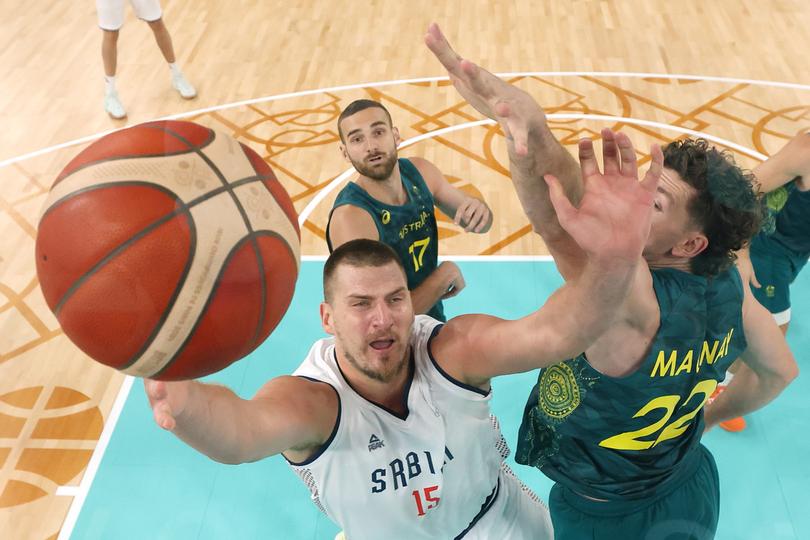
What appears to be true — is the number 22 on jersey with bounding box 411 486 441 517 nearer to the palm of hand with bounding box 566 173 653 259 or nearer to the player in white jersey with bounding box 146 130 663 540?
the player in white jersey with bounding box 146 130 663 540

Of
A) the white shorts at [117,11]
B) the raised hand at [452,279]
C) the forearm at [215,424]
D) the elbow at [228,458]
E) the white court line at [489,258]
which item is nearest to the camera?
the forearm at [215,424]

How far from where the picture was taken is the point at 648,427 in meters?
2.30

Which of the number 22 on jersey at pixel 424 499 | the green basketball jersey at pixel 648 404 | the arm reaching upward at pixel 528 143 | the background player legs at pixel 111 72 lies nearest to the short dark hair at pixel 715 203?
the green basketball jersey at pixel 648 404

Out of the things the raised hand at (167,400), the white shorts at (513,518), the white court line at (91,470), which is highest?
the raised hand at (167,400)

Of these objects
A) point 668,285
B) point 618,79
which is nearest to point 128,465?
point 668,285

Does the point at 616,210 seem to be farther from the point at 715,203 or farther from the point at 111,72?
the point at 111,72

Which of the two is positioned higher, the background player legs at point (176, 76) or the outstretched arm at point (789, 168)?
the outstretched arm at point (789, 168)

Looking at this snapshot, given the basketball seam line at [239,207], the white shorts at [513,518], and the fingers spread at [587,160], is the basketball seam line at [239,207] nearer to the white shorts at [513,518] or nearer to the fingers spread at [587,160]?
the fingers spread at [587,160]

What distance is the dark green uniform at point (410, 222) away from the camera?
3.42 meters

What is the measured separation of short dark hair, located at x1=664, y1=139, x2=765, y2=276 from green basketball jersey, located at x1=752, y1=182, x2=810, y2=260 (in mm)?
1435

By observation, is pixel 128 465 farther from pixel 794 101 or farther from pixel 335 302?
pixel 794 101

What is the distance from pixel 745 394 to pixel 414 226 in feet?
5.20

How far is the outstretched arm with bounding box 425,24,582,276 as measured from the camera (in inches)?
71.9

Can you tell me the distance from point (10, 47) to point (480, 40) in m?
5.39
